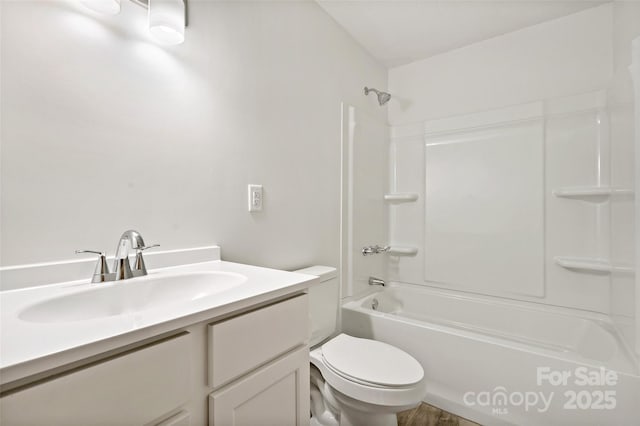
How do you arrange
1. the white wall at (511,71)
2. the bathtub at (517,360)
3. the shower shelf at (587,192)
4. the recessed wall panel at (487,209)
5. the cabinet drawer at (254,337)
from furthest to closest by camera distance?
the recessed wall panel at (487,209)
the white wall at (511,71)
the shower shelf at (587,192)
the bathtub at (517,360)
the cabinet drawer at (254,337)

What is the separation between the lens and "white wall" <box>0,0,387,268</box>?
79cm

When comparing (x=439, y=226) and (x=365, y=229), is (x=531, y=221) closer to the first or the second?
(x=439, y=226)

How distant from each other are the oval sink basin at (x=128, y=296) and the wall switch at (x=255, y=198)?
1.56ft

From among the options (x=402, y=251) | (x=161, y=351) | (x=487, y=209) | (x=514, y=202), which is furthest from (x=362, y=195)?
(x=161, y=351)

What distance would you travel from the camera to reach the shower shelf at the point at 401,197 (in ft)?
8.11

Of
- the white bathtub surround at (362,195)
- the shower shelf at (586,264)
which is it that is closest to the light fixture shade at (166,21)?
the white bathtub surround at (362,195)

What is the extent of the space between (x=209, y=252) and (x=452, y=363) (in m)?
1.38

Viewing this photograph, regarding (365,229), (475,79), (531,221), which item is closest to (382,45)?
(475,79)

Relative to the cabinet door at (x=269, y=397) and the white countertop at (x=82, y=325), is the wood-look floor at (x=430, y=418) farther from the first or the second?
the white countertop at (x=82, y=325)

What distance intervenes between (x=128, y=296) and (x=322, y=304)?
0.94 meters

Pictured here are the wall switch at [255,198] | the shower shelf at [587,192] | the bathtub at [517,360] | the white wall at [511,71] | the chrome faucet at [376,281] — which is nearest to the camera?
the bathtub at [517,360]

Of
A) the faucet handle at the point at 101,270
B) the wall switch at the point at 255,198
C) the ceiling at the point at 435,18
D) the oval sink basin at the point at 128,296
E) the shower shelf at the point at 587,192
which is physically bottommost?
the oval sink basin at the point at 128,296

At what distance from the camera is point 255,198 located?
4.60 ft

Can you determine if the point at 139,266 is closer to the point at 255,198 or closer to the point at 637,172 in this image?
the point at 255,198
